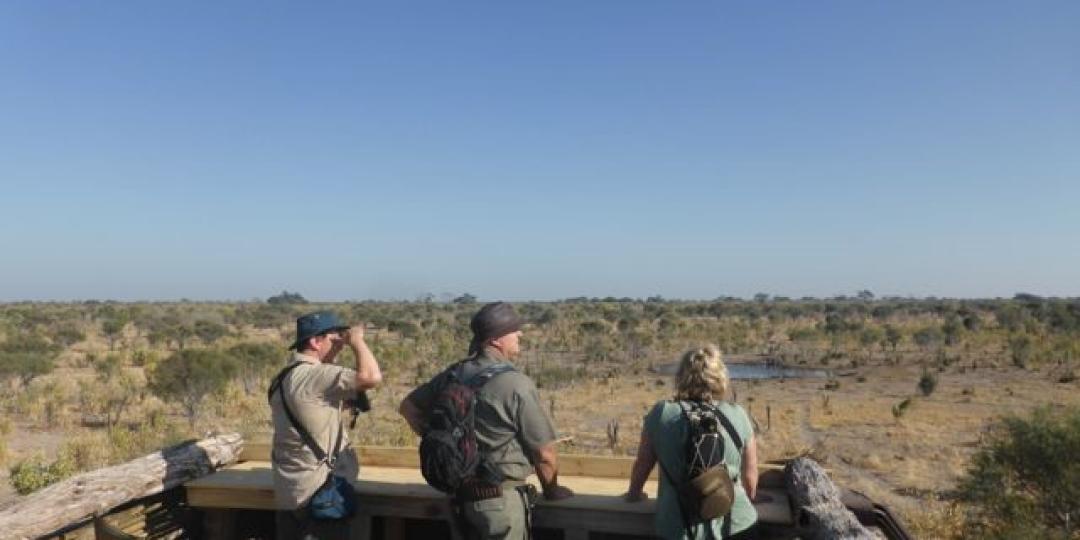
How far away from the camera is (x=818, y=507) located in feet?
12.0

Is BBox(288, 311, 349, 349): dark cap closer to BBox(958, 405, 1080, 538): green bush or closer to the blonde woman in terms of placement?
the blonde woman

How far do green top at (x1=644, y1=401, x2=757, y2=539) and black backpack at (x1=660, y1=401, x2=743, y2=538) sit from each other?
0.04 metres

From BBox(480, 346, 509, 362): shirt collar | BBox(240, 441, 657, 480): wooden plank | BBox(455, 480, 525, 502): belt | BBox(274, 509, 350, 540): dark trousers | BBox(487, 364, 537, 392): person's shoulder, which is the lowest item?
BBox(274, 509, 350, 540): dark trousers

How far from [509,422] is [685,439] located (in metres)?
0.81

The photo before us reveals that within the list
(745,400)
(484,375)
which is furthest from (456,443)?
(745,400)

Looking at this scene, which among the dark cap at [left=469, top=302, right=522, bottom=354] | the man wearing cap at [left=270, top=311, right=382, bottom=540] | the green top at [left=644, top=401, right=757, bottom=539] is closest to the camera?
the green top at [left=644, top=401, right=757, bottom=539]

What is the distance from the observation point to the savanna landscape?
406 inches

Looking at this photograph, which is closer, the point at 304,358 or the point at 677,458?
the point at 677,458

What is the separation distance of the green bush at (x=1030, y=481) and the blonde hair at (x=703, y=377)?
5804 millimetres

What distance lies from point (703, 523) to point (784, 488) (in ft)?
3.79

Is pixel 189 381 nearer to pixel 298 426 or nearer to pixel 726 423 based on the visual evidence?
pixel 298 426

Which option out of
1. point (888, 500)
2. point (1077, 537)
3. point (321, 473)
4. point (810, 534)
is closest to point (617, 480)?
point (810, 534)

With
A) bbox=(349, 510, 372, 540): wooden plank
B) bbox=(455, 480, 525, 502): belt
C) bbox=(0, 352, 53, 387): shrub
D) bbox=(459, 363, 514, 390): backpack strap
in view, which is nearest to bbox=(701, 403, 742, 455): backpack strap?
bbox=(459, 363, 514, 390): backpack strap

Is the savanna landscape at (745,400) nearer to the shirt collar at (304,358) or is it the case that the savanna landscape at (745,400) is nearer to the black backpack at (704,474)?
the black backpack at (704,474)
